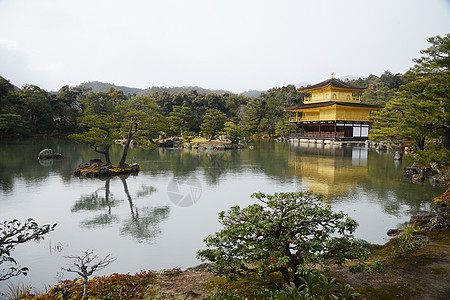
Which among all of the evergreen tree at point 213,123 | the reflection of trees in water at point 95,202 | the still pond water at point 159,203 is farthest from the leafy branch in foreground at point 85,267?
the evergreen tree at point 213,123

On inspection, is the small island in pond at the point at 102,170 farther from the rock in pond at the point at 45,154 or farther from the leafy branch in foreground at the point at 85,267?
the leafy branch in foreground at the point at 85,267

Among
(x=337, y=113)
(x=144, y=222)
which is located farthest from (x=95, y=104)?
(x=144, y=222)

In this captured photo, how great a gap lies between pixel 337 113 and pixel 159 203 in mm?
30653

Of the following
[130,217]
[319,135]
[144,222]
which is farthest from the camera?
[319,135]

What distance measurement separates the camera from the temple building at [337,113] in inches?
1382

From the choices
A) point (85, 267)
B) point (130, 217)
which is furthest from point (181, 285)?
point (130, 217)

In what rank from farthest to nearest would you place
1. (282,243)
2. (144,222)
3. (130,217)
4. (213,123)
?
1. (213,123)
2. (130,217)
3. (144,222)
4. (282,243)

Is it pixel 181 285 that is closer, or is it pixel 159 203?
pixel 181 285

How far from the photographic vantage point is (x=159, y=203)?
9.91m

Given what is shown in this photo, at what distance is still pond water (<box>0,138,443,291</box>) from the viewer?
6.17 metres

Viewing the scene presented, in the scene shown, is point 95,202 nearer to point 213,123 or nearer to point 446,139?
point 446,139

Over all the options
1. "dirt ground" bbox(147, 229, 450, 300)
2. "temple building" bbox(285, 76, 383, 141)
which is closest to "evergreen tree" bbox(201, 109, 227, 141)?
"temple building" bbox(285, 76, 383, 141)

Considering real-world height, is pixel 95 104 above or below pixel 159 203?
above

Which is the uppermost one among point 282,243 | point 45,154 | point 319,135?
point 319,135
